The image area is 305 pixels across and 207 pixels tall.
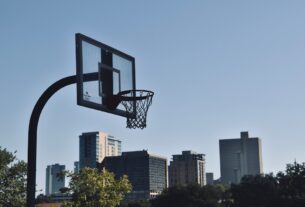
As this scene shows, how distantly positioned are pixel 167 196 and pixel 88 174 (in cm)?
7234

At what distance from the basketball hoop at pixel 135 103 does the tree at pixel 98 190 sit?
2564 centimetres

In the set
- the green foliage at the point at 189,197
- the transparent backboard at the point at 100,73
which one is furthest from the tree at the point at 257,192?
the transparent backboard at the point at 100,73

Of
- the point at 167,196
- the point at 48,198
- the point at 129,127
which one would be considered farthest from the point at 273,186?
the point at 129,127

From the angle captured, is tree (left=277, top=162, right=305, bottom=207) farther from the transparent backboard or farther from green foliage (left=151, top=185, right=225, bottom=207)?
the transparent backboard

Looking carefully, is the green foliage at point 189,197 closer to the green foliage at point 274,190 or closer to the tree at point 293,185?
the green foliage at point 274,190

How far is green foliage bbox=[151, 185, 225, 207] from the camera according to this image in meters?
110

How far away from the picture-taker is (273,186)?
327 feet

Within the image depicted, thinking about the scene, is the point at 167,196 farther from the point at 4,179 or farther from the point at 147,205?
the point at 4,179

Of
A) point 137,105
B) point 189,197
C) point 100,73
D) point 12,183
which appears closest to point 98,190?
point 12,183

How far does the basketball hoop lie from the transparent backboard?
5.6 inches

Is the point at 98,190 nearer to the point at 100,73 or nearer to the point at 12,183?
the point at 12,183

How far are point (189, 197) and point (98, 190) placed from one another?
2779 inches

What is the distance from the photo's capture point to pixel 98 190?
41.0 metres

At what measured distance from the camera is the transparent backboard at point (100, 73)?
1319cm
